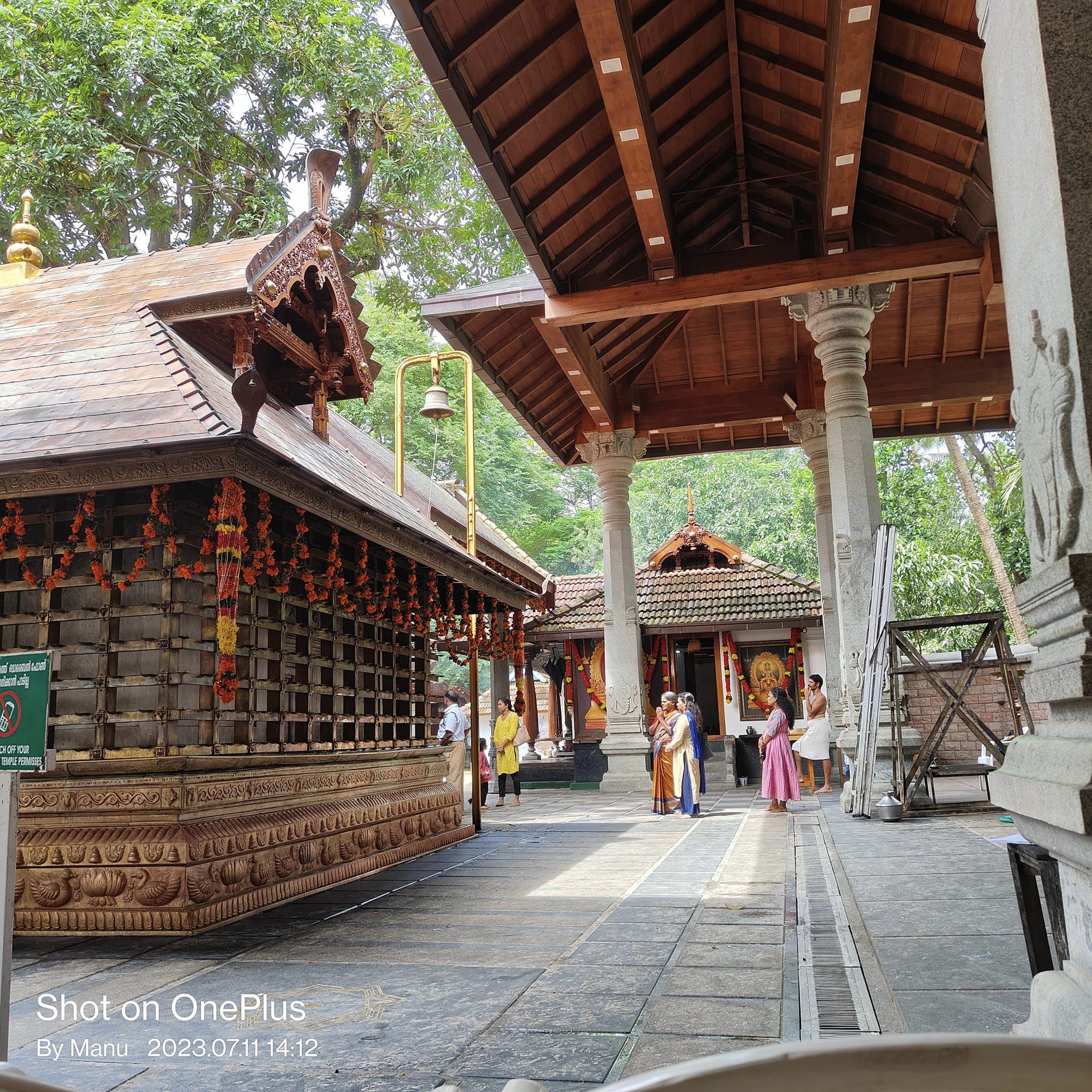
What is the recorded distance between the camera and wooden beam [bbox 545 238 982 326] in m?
9.58

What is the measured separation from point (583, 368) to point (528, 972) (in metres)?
9.18

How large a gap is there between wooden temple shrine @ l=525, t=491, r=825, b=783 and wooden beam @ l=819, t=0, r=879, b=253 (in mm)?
10103

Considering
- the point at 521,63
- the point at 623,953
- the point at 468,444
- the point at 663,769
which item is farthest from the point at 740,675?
the point at 623,953

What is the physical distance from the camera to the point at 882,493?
22.1 metres

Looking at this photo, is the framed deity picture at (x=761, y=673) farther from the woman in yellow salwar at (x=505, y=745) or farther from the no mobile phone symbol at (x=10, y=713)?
the no mobile phone symbol at (x=10, y=713)

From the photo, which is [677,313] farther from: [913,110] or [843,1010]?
[843,1010]

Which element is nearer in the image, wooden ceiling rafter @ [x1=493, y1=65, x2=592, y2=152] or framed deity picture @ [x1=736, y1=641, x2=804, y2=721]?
wooden ceiling rafter @ [x1=493, y1=65, x2=592, y2=152]

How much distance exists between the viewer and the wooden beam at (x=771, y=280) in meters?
9.58

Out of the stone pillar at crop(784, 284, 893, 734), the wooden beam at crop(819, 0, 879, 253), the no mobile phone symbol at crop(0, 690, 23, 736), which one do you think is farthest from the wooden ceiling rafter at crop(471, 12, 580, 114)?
the no mobile phone symbol at crop(0, 690, 23, 736)

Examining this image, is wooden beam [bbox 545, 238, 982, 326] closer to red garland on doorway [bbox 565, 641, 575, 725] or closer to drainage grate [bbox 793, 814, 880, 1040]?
drainage grate [bbox 793, 814, 880, 1040]

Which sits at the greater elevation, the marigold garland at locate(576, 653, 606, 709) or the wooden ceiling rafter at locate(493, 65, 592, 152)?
the wooden ceiling rafter at locate(493, 65, 592, 152)

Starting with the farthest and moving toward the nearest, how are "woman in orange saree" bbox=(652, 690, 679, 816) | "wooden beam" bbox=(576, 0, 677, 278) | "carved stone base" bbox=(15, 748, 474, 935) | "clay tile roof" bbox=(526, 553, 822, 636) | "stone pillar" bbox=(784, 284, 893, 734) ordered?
"clay tile roof" bbox=(526, 553, 822, 636), "woman in orange saree" bbox=(652, 690, 679, 816), "stone pillar" bbox=(784, 284, 893, 734), "wooden beam" bbox=(576, 0, 677, 278), "carved stone base" bbox=(15, 748, 474, 935)

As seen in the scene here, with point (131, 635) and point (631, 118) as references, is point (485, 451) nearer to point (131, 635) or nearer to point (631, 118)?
point (631, 118)

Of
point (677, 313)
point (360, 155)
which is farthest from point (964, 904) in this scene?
point (360, 155)
